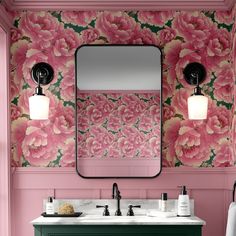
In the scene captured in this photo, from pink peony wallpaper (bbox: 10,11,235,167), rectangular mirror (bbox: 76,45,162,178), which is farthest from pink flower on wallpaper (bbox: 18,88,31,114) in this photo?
rectangular mirror (bbox: 76,45,162,178)

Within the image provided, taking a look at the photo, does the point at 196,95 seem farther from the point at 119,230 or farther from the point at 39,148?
the point at 39,148

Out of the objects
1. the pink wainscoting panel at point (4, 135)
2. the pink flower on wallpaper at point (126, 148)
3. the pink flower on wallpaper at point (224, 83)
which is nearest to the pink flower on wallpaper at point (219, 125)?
the pink flower on wallpaper at point (224, 83)

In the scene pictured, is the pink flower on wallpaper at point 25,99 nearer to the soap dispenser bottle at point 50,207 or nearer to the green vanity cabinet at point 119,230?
the soap dispenser bottle at point 50,207

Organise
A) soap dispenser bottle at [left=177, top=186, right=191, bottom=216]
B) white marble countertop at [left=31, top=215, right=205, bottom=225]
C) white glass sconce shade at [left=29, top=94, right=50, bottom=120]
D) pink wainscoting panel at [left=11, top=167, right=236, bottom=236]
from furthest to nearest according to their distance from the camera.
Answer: pink wainscoting panel at [left=11, top=167, right=236, bottom=236] < white glass sconce shade at [left=29, top=94, right=50, bottom=120] < soap dispenser bottle at [left=177, top=186, right=191, bottom=216] < white marble countertop at [left=31, top=215, right=205, bottom=225]

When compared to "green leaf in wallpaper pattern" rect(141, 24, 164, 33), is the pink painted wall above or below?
below

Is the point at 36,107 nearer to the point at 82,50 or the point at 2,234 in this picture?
the point at 82,50

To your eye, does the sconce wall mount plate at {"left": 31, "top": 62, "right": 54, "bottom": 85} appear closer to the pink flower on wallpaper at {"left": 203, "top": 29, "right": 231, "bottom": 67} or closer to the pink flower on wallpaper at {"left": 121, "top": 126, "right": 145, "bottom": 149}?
the pink flower on wallpaper at {"left": 121, "top": 126, "right": 145, "bottom": 149}

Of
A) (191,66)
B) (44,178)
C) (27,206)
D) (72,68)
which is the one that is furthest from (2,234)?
(191,66)

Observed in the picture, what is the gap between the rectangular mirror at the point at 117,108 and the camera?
4.03 meters

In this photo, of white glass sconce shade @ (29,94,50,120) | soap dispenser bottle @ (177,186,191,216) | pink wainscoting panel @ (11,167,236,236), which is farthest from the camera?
pink wainscoting panel @ (11,167,236,236)

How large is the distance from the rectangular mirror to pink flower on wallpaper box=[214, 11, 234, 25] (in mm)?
546

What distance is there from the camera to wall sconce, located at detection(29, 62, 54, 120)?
3.90 meters

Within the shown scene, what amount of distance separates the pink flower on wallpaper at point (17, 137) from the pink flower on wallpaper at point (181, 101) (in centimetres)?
120

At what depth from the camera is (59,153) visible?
406 centimetres
